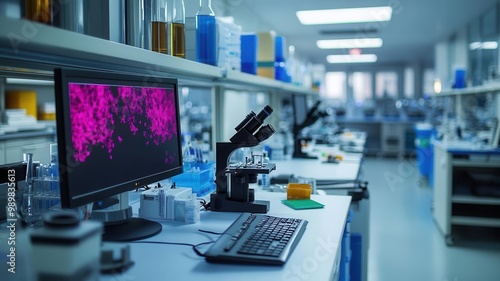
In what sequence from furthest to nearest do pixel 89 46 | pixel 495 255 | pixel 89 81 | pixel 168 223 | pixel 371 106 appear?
pixel 371 106 < pixel 495 255 < pixel 168 223 < pixel 89 81 < pixel 89 46

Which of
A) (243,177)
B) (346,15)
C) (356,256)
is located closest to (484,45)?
(346,15)

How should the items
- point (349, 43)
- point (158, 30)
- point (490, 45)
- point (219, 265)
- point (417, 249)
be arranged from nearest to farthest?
point (219, 265), point (158, 30), point (417, 249), point (490, 45), point (349, 43)

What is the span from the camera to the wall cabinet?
11.9 ft

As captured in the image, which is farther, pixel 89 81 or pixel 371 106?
pixel 371 106

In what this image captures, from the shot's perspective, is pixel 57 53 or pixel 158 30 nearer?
pixel 57 53

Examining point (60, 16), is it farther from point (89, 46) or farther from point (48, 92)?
point (48, 92)

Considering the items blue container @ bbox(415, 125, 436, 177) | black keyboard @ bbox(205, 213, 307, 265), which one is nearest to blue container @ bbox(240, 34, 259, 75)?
black keyboard @ bbox(205, 213, 307, 265)

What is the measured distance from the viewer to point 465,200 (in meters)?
3.69

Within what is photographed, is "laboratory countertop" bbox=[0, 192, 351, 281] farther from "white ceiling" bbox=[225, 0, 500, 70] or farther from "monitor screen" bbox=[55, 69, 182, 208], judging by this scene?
"white ceiling" bbox=[225, 0, 500, 70]

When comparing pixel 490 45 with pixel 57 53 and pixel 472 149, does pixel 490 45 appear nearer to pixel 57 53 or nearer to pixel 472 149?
pixel 472 149

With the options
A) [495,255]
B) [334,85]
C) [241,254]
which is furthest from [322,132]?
[334,85]

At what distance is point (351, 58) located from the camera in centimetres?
1112

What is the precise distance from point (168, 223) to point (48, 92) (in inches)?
189

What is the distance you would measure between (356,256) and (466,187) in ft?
6.32
